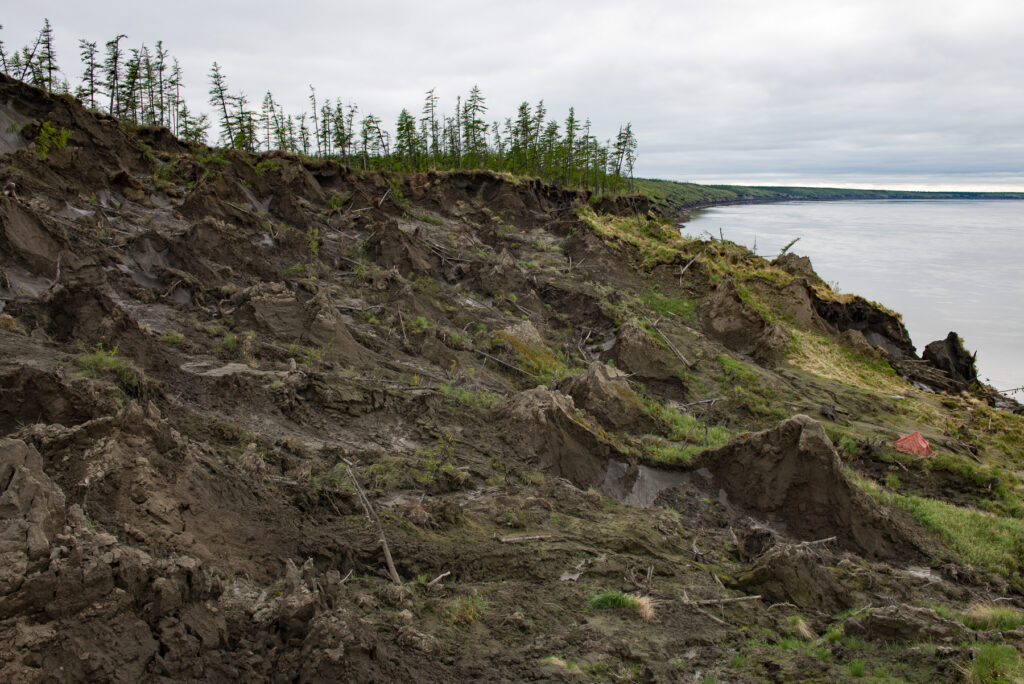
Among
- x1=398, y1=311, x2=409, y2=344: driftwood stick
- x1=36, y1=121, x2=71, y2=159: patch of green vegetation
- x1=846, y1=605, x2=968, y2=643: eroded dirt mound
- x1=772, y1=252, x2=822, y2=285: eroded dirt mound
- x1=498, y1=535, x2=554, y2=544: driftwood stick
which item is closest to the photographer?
x1=846, y1=605, x2=968, y2=643: eroded dirt mound

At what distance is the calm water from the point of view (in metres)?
29.4

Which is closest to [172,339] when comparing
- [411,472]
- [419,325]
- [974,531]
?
[411,472]

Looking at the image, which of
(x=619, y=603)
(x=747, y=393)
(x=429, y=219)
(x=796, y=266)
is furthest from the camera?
(x=429, y=219)

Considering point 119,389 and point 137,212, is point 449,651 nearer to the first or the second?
point 119,389

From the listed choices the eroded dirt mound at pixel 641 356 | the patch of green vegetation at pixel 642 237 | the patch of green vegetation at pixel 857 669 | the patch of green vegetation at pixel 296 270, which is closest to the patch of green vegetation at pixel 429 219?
the patch of green vegetation at pixel 642 237

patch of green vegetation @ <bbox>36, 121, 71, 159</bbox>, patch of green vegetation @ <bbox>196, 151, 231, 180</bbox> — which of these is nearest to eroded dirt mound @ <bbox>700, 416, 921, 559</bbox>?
patch of green vegetation @ <bbox>36, 121, 71, 159</bbox>

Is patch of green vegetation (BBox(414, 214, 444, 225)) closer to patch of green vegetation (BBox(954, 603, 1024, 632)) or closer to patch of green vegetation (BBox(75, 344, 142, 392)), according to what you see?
patch of green vegetation (BBox(75, 344, 142, 392))

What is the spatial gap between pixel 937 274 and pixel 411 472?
180ft

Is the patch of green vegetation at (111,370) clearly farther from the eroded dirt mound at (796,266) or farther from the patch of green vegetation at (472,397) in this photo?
the eroded dirt mound at (796,266)

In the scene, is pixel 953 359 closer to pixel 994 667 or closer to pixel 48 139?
pixel 994 667

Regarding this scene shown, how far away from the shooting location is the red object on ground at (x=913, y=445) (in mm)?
12867

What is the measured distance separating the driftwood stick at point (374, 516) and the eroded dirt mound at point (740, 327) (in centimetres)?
1594

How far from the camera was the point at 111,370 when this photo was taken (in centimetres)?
690

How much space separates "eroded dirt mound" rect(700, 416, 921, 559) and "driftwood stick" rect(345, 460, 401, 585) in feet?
21.5
